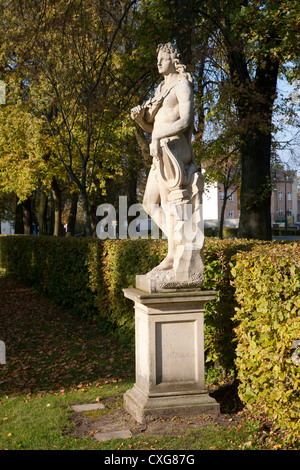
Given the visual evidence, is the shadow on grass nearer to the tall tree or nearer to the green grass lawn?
the green grass lawn

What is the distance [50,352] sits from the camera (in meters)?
8.95

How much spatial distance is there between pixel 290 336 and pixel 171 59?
10.6 ft

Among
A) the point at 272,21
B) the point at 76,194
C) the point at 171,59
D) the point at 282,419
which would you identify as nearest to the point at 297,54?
the point at 272,21

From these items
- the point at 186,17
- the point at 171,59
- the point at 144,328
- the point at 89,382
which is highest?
the point at 186,17

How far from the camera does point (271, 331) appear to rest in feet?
16.3

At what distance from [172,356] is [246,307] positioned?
91cm

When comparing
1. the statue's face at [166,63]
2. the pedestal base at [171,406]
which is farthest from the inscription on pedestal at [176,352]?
the statue's face at [166,63]

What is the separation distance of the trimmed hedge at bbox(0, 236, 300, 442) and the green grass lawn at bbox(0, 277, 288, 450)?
379mm

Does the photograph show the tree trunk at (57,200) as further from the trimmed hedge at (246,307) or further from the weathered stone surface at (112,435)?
the weathered stone surface at (112,435)

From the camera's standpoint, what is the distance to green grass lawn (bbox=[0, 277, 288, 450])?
483 cm

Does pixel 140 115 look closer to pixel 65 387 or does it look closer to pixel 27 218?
pixel 65 387

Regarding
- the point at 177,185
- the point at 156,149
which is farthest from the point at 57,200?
the point at 177,185

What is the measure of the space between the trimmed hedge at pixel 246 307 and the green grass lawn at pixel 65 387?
A: 1.24 ft
